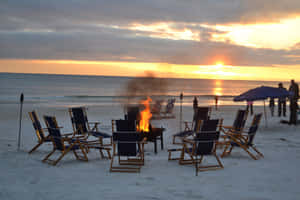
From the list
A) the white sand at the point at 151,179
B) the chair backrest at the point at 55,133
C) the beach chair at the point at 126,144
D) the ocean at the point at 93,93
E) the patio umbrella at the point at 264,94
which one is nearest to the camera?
the white sand at the point at 151,179

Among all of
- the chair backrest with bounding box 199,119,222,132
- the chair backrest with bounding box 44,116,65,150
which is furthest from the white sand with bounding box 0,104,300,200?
the chair backrest with bounding box 199,119,222,132

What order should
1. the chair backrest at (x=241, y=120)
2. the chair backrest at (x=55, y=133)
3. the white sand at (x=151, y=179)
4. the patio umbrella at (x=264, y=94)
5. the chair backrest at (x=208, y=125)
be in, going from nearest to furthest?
the white sand at (x=151, y=179) < the chair backrest at (x=208, y=125) < the chair backrest at (x=55, y=133) < the chair backrest at (x=241, y=120) < the patio umbrella at (x=264, y=94)

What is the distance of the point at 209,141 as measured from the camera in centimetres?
543

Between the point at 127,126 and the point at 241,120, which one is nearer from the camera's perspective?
the point at 127,126

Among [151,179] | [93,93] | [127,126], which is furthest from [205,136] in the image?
[93,93]

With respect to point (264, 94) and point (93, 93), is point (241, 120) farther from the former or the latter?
point (93, 93)

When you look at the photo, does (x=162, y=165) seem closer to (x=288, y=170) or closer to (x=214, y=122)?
(x=214, y=122)

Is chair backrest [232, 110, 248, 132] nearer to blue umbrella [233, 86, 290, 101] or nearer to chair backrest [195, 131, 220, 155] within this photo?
chair backrest [195, 131, 220, 155]

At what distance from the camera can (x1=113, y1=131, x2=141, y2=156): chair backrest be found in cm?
547

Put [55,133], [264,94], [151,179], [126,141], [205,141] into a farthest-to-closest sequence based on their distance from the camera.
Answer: [264,94] < [55,133] < [126,141] < [205,141] < [151,179]

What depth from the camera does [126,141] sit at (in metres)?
5.49

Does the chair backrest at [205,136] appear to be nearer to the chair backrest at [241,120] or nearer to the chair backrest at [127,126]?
the chair backrest at [127,126]

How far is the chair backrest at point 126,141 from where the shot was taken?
547 centimetres

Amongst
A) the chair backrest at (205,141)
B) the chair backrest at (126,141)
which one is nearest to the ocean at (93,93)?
the chair backrest at (126,141)
